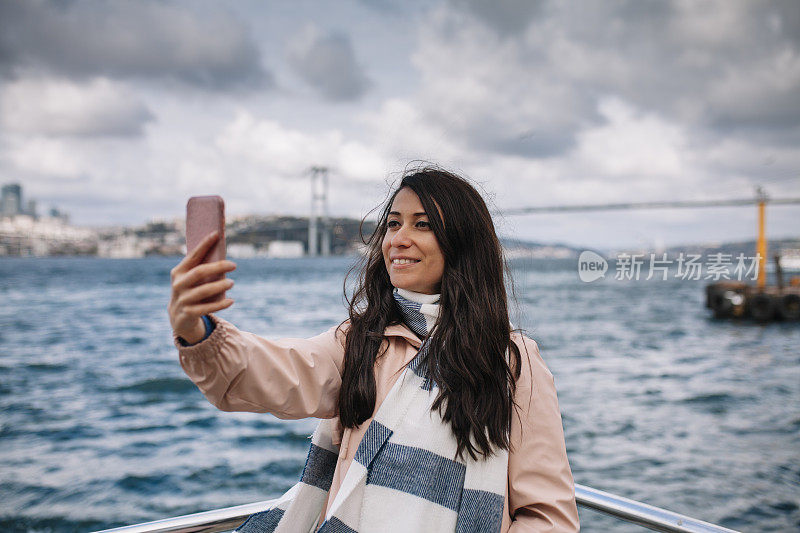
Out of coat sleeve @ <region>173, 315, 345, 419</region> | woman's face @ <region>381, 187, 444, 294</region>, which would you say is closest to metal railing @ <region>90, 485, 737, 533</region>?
coat sleeve @ <region>173, 315, 345, 419</region>

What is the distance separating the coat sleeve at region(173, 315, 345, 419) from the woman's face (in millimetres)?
225

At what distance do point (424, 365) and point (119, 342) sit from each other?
2086 cm

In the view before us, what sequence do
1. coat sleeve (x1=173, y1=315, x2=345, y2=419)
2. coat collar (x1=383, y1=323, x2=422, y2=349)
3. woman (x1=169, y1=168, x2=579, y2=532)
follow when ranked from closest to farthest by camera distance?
coat sleeve (x1=173, y1=315, x2=345, y2=419) → woman (x1=169, y1=168, x2=579, y2=532) → coat collar (x1=383, y1=323, x2=422, y2=349)

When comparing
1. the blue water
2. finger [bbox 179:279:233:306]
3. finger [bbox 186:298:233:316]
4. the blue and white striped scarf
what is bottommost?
the blue water

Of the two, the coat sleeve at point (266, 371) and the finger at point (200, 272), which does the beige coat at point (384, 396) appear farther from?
the finger at point (200, 272)

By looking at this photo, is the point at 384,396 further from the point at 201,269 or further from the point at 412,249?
the point at 201,269

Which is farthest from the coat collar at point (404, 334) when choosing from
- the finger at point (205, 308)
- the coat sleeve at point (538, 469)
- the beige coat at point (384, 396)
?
the finger at point (205, 308)

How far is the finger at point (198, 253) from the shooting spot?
833mm

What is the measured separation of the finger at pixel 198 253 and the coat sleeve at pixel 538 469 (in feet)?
2.57

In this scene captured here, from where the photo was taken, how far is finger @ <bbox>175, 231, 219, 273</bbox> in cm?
83

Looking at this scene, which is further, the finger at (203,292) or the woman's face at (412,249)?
the woman's face at (412,249)

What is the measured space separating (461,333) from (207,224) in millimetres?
673

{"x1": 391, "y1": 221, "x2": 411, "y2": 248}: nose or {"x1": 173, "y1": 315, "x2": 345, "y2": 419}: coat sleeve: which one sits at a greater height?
{"x1": 391, "y1": 221, "x2": 411, "y2": 248}: nose

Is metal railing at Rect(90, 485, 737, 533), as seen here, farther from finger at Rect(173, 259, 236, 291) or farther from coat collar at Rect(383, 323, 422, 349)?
finger at Rect(173, 259, 236, 291)
